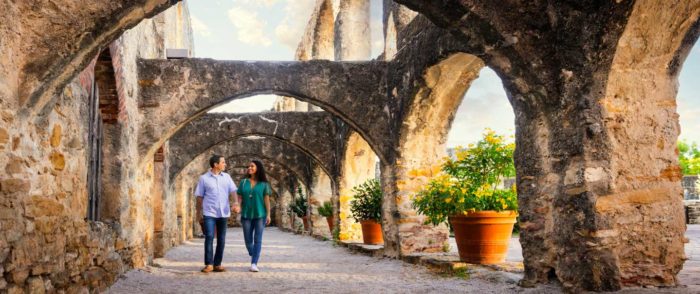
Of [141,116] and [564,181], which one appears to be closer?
[564,181]

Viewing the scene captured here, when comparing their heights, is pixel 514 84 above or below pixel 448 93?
below

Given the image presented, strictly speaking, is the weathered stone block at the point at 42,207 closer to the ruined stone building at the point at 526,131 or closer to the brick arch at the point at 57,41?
the ruined stone building at the point at 526,131

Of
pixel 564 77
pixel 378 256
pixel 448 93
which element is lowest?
pixel 378 256

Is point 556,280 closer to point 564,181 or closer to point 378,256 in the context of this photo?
point 564,181

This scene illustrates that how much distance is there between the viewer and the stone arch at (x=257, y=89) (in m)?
7.83

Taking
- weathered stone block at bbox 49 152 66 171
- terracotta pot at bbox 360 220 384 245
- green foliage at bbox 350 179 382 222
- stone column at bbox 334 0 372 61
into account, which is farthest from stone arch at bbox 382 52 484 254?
weathered stone block at bbox 49 152 66 171

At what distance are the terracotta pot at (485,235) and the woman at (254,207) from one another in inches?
80.6

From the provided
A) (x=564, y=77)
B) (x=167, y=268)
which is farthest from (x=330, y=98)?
(x=564, y=77)

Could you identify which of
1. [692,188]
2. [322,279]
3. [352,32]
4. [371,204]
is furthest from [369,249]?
[692,188]

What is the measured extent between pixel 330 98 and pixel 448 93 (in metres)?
1.68

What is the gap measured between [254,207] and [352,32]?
578cm

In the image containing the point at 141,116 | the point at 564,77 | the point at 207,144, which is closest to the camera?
the point at 564,77

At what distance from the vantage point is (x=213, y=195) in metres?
6.16

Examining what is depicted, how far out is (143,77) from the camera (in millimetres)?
7809
